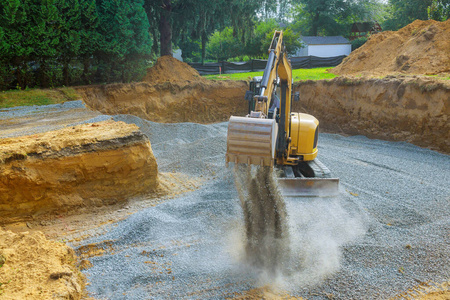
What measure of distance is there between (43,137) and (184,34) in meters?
13.8

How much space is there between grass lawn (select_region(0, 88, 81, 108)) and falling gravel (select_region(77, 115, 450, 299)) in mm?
7518

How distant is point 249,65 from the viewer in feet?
82.0

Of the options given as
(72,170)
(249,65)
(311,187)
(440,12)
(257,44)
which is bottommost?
(311,187)

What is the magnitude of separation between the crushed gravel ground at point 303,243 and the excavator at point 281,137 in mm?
390

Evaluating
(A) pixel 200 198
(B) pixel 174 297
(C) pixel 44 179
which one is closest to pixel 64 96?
(C) pixel 44 179

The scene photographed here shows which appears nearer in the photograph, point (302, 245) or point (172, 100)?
point (302, 245)

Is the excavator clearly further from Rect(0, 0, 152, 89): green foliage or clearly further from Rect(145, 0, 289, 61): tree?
Rect(145, 0, 289, 61): tree

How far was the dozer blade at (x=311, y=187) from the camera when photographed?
7.85m

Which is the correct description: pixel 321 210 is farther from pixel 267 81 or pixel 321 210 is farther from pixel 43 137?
pixel 43 137

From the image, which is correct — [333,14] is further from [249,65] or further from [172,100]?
[172,100]

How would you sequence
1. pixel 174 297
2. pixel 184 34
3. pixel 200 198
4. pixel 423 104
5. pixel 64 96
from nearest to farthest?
1. pixel 174 297
2. pixel 200 198
3. pixel 423 104
4. pixel 64 96
5. pixel 184 34

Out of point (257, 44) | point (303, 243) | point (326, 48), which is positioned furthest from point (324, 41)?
point (303, 243)

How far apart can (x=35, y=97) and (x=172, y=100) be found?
250 inches

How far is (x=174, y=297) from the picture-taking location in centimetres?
499
